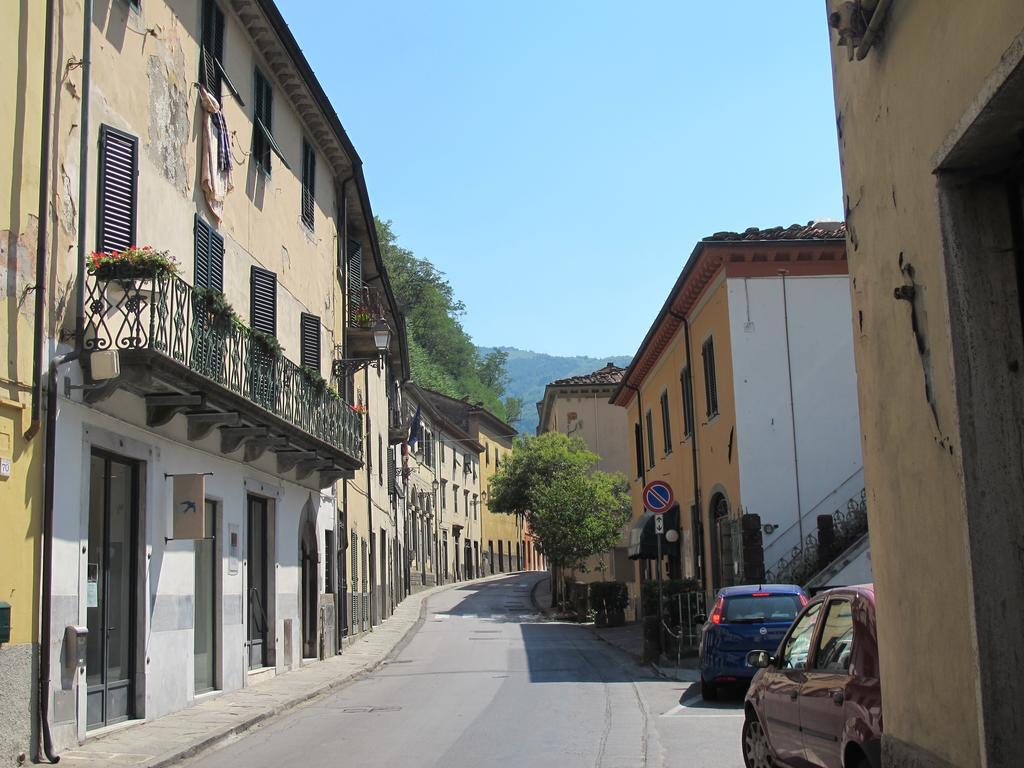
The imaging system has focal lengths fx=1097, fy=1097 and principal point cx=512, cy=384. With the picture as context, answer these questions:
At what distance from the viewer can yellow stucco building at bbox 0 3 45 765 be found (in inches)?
378

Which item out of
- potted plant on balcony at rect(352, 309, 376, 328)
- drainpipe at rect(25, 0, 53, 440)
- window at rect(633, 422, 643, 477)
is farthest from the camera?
window at rect(633, 422, 643, 477)

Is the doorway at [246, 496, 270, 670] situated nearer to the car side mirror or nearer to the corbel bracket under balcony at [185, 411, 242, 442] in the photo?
the corbel bracket under balcony at [185, 411, 242, 442]

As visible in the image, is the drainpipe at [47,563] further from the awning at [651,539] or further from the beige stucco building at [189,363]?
the awning at [651,539]

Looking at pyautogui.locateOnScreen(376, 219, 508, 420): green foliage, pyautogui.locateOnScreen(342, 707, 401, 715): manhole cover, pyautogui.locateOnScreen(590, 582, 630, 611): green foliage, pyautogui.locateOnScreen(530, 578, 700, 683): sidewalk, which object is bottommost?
pyautogui.locateOnScreen(530, 578, 700, 683): sidewalk

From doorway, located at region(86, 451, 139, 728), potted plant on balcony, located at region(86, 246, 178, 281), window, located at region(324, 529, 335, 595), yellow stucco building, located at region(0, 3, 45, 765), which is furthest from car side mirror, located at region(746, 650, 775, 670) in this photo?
window, located at region(324, 529, 335, 595)

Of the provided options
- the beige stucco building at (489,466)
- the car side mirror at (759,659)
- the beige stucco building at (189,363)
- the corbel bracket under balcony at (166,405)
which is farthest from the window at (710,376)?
the beige stucco building at (489,466)

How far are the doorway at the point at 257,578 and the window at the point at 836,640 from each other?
11.9 meters

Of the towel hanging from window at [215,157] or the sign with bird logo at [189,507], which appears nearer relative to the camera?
the sign with bird logo at [189,507]

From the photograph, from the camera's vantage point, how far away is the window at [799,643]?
7.39 m

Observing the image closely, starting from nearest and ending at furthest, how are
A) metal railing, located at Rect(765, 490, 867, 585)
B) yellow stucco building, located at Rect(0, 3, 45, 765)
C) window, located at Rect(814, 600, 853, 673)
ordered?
window, located at Rect(814, 600, 853, 673) < yellow stucco building, located at Rect(0, 3, 45, 765) < metal railing, located at Rect(765, 490, 867, 585)

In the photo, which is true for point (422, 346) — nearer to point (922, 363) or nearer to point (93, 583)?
point (93, 583)

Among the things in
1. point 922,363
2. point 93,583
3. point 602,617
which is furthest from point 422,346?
point 922,363

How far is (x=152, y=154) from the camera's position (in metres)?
13.4

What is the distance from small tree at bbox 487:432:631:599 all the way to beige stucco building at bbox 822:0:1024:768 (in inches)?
1285
